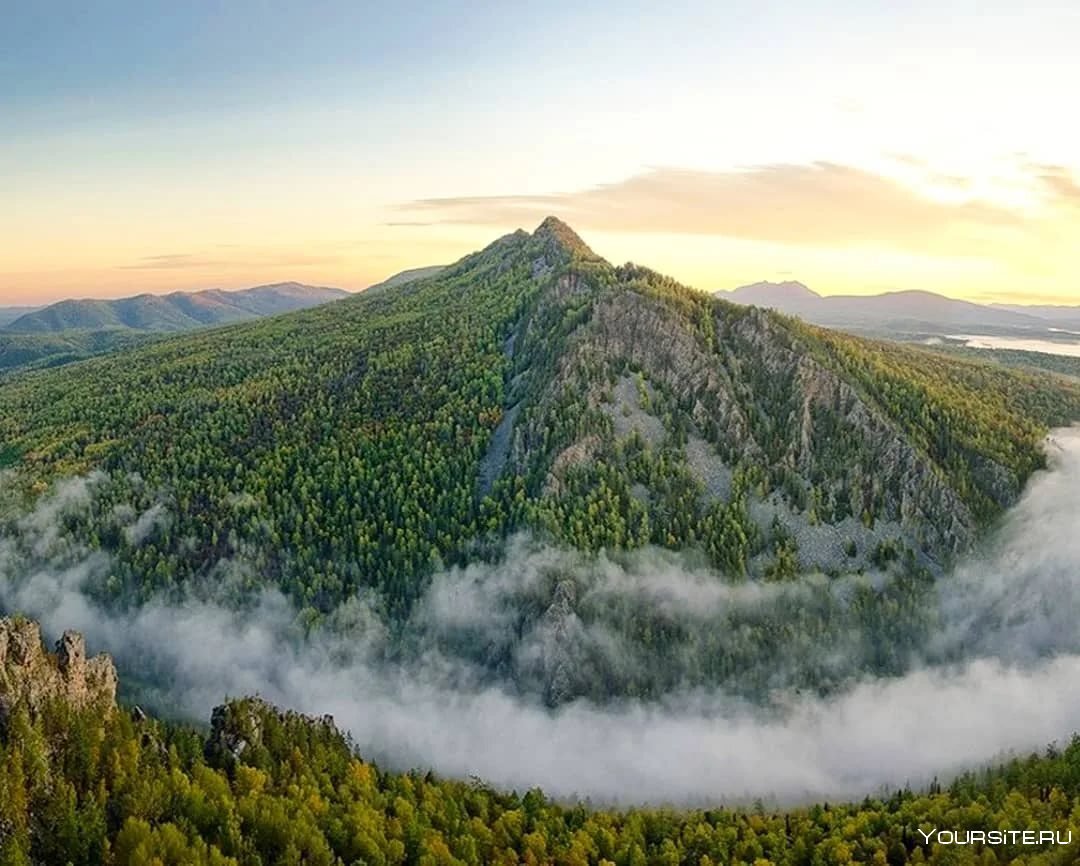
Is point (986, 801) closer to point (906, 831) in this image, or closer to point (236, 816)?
point (906, 831)

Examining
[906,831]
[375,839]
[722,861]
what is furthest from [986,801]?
[375,839]

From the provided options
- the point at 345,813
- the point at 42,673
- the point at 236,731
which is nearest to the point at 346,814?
the point at 345,813

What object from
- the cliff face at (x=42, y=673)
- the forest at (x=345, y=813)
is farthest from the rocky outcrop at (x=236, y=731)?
the cliff face at (x=42, y=673)

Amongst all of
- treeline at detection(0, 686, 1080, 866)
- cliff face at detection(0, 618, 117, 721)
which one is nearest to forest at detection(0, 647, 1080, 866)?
treeline at detection(0, 686, 1080, 866)

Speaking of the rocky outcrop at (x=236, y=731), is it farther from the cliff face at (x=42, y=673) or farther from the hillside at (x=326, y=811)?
the cliff face at (x=42, y=673)

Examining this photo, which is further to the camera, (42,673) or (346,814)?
(346,814)

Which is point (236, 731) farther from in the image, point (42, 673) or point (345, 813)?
point (42, 673)

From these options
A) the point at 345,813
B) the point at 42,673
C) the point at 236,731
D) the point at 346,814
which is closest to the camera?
the point at 42,673
